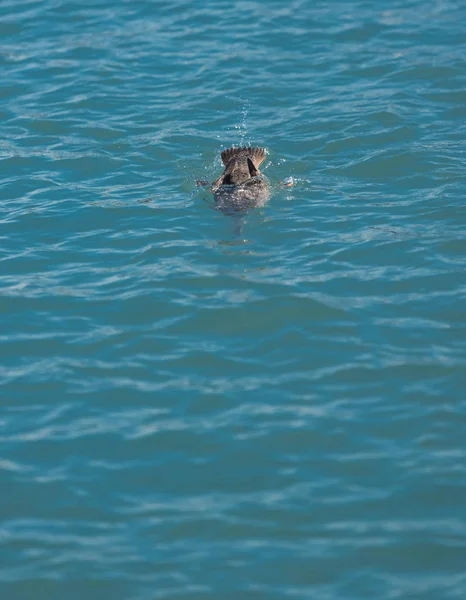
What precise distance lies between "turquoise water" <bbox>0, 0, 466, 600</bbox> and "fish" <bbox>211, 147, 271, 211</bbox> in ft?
0.64

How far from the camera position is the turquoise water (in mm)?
6473

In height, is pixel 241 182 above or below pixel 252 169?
below

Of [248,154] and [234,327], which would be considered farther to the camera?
[248,154]

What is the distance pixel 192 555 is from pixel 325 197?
5.59 meters

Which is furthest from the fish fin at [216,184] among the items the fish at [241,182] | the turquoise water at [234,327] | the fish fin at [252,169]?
the fish fin at [252,169]

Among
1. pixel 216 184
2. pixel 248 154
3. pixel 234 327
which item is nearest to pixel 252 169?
pixel 248 154

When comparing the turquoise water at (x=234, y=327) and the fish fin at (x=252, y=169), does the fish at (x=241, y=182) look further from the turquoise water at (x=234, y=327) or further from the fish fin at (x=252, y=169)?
the turquoise water at (x=234, y=327)

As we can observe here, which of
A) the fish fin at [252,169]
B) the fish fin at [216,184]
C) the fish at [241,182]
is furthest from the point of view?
the fish fin at [252,169]

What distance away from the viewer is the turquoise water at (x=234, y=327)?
647cm

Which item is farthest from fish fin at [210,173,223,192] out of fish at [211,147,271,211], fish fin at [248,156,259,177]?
fish fin at [248,156,259,177]

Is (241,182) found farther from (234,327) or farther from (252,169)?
(234,327)

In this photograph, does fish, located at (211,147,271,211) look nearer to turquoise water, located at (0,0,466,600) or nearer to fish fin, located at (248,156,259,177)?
fish fin, located at (248,156,259,177)

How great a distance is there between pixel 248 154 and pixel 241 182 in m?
0.37

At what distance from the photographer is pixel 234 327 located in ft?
28.7
